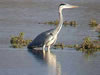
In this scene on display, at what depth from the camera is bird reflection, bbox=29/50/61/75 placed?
42.2 feet

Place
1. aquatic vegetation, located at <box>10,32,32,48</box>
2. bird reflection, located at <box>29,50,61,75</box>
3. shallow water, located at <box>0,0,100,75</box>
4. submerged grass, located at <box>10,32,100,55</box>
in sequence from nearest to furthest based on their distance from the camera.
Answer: bird reflection, located at <box>29,50,61,75</box>
shallow water, located at <box>0,0,100,75</box>
submerged grass, located at <box>10,32,100,55</box>
aquatic vegetation, located at <box>10,32,32,48</box>

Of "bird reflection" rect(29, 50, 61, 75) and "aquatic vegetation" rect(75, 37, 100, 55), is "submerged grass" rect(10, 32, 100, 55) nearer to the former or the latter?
"aquatic vegetation" rect(75, 37, 100, 55)

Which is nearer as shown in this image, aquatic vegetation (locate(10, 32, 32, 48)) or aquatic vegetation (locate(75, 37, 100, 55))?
aquatic vegetation (locate(75, 37, 100, 55))

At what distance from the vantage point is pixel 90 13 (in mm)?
29266

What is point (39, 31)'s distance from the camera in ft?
67.3

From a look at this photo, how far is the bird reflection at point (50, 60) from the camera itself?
12875mm

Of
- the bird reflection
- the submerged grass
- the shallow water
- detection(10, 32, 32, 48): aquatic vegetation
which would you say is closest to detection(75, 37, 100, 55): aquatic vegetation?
the submerged grass

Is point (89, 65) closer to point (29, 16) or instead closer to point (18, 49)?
point (18, 49)

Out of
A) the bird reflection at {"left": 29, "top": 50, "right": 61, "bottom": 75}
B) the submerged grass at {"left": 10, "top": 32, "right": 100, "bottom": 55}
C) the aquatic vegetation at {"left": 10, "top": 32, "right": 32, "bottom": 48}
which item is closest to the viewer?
the bird reflection at {"left": 29, "top": 50, "right": 61, "bottom": 75}

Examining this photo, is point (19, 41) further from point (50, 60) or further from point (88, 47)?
point (50, 60)

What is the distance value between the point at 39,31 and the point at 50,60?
6.15 meters

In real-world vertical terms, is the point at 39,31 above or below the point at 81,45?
below

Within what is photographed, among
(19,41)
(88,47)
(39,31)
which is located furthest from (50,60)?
(39,31)

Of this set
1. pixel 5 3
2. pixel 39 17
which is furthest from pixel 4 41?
pixel 5 3
